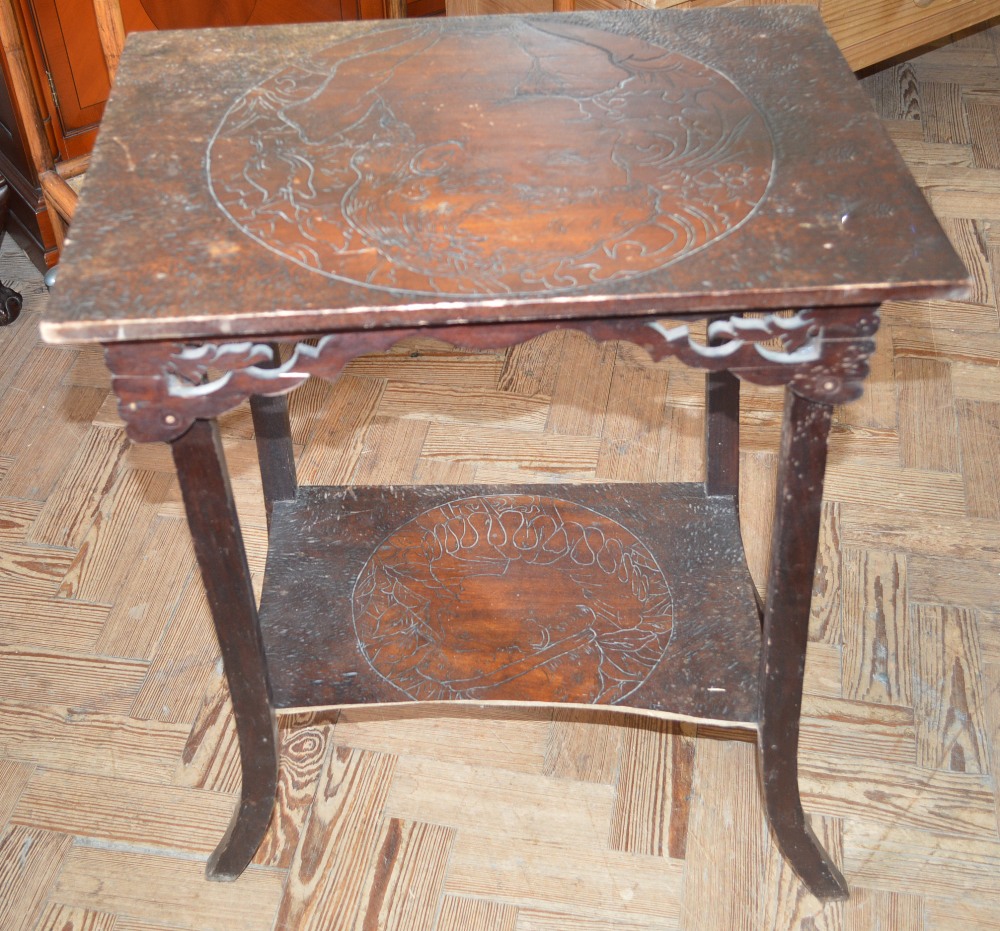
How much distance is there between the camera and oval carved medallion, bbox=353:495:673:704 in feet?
4.89

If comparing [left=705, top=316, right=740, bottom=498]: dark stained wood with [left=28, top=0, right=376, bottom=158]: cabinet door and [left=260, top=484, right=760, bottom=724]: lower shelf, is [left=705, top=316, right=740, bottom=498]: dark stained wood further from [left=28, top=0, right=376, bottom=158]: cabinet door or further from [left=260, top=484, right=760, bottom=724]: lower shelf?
[left=28, top=0, right=376, bottom=158]: cabinet door

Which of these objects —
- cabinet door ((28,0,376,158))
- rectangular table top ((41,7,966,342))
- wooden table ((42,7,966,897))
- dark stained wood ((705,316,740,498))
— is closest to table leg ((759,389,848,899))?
wooden table ((42,7,966,897))

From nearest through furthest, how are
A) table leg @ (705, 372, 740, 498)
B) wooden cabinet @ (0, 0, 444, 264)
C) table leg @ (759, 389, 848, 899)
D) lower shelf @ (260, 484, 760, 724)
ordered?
table leg @ (759, 389, 848, 899)
lower shelf @ (260, 484, 760, 724)
table leg @ (705, 372, 740, 498)
wooden cabinet @ (0, 0, 444, 264)

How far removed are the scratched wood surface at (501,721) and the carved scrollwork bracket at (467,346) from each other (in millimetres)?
689

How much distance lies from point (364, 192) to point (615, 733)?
83cm

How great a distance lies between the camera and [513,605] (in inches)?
62.2

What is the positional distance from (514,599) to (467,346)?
546 mm

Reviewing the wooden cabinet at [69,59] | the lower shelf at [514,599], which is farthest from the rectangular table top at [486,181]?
→ the wooden cabinet at [69,59]

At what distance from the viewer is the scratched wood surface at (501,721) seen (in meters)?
1.53

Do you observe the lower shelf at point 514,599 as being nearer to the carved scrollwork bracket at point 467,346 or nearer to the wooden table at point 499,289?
the wooden table at point 499,289

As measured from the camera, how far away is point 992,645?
5.80 ft

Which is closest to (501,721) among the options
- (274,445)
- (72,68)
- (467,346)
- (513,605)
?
(513,605)

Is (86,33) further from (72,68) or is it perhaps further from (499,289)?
(499,289)

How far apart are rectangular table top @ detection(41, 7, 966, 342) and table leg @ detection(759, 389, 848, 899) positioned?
6.5 inches
